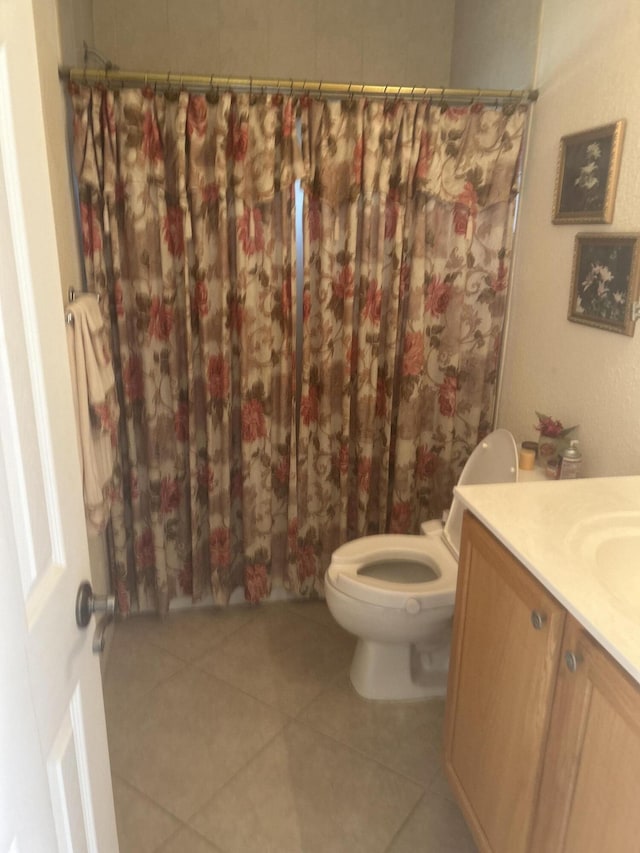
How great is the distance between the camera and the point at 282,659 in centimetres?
224

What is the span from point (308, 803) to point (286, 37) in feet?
8.89

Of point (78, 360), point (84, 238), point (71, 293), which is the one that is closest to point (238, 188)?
point (84, 238)

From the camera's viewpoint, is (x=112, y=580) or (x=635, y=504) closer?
(x=635, y=504)

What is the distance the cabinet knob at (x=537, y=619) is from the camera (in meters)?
1.09

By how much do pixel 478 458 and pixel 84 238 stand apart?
145 centimetres

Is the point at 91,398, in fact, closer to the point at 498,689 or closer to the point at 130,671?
the point at 130,671

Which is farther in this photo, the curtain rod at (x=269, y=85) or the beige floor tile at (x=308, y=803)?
the curtain rod at (x=269, y=85)

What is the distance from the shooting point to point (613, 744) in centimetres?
92

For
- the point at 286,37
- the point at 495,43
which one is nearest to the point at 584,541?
the point at 495,43

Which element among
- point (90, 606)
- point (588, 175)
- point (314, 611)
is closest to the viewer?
point (90, 606)

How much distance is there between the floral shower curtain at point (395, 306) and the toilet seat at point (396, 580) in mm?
338

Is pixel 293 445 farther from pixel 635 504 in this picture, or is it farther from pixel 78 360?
pixel 635 504

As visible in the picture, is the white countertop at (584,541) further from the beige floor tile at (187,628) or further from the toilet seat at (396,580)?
the beige floor tile at (187,628)

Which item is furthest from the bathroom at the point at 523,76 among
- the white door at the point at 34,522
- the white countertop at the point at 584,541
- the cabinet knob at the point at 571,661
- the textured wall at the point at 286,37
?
the white door at the point at 34,522
